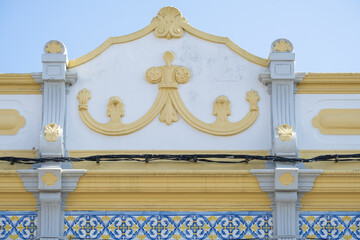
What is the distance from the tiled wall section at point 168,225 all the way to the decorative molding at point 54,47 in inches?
90.3

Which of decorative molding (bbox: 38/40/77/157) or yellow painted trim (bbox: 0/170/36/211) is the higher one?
decorative molding (bbox: 38/40/77/157)

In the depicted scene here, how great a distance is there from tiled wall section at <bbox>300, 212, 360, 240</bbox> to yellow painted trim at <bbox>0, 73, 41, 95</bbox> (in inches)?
161

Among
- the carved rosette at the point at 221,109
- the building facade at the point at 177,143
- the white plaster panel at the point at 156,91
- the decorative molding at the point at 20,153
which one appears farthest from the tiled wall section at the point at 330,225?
the decorative molding at the point at 20,153

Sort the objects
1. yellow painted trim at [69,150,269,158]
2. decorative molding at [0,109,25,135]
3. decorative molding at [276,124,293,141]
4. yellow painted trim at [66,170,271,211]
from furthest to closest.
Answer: decorative molding at [0,109,25,135]
yellow painted trim at [69,150,269,158]
decorative molding at [276,124,293,141]
yellow painted trim at [66,170,271,211]

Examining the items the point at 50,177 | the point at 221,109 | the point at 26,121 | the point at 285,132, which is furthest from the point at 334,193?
the point at 26,121

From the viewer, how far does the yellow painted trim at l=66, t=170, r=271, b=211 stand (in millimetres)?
14031

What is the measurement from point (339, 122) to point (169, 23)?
276cm

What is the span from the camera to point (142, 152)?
1444 centimetres

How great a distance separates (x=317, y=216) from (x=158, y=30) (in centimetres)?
344

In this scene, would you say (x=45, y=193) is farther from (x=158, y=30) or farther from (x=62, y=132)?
(x=158, y=30)

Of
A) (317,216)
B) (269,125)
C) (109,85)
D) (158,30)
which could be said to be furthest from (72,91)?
(317,216)

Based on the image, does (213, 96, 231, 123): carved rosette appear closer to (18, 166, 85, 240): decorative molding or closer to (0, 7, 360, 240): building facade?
(0, 7, 360, 240): building facade

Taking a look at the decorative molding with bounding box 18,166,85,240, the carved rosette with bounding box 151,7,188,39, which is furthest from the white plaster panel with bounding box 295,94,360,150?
the decorative molding with bounding box 18,166,85,240

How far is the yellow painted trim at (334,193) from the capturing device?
1405cm
